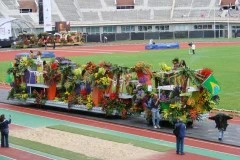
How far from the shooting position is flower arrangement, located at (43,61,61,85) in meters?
25.2

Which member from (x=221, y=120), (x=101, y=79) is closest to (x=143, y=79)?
(x=101, y=79)

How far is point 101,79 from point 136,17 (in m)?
65.8

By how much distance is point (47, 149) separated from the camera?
17.0 metres

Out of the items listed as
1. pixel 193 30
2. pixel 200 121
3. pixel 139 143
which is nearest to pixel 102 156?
pixel 139 143

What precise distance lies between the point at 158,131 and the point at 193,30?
66.3 meters

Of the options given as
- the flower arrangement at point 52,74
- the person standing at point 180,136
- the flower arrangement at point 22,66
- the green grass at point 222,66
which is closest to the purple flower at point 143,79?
the green grass at point 222,66

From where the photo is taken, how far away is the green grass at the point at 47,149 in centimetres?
1614

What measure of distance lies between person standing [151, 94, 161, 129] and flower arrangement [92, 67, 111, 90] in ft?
10.8

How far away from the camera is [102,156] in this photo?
16.2 metres

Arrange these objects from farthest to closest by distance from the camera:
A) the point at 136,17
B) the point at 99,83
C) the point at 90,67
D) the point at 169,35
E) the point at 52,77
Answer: the point at 136,17 → the point at 169,35 → the point at 52,77 → the point at 90,67 → the point at 99,83

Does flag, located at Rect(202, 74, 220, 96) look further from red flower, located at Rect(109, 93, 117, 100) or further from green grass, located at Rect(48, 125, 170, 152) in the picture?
red flower, located at Rect(109, 93, 117, 100)

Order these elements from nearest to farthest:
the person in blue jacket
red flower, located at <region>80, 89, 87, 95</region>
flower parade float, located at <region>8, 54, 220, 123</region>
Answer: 1. the person in blue jacket
2. flower parade float, located at <region>8, 54, 220, 123</region>
3. red flower, located at <region>80, 89, 87, 95</region>

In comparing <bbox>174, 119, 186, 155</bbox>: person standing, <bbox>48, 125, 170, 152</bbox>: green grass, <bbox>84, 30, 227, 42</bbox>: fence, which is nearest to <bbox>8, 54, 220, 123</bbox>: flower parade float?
<bbox>48, 125, 170, 152</bbox>: green grass

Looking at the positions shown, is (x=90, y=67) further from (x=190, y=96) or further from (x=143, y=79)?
(x=190, y=96)
